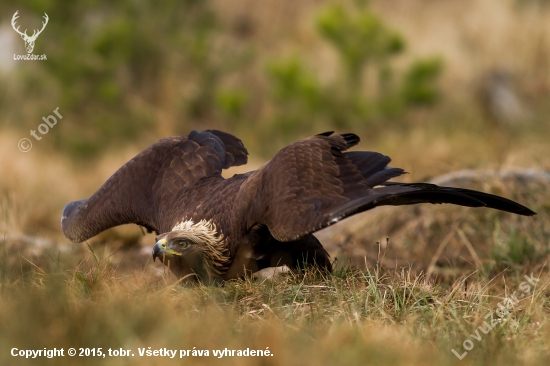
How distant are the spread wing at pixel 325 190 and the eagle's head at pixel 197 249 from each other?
1.04 ft

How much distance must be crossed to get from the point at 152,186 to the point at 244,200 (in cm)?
105

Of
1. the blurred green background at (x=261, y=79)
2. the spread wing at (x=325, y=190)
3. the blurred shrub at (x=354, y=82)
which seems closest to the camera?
the spread wing at (x=325, y=190)

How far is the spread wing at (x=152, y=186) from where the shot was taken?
16.5 ft

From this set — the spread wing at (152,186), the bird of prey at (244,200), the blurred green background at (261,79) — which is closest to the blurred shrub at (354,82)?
the blurred green background at (261,79)

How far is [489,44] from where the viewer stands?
51.5 ft

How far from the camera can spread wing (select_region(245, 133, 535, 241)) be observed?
154 inches

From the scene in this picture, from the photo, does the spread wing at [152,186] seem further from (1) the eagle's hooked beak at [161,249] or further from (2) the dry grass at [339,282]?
(1) the eagle's hooked beak at [161,249]

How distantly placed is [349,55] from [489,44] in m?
4.20

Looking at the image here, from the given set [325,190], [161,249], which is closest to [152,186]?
[161,249]

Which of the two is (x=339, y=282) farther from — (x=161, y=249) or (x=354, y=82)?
Result: (x=354, y=82)

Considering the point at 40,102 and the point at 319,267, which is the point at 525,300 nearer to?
the point at 319,267

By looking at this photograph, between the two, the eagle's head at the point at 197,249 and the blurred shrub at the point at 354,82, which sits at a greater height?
the blurred shrub at the point at 354,82

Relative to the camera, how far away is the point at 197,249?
439 centimetres

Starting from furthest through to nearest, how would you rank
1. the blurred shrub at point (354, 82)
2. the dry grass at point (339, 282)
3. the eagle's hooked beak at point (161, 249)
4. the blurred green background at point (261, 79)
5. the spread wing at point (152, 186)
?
1. the blurred green background at point (261, 79)
2. the blurred shrub at point (354, 82)
3. the spread wing at point (152, 186)
4. the eagle's hooked beak at point (161, 249)
5. the dry grass at point (339, 282)
